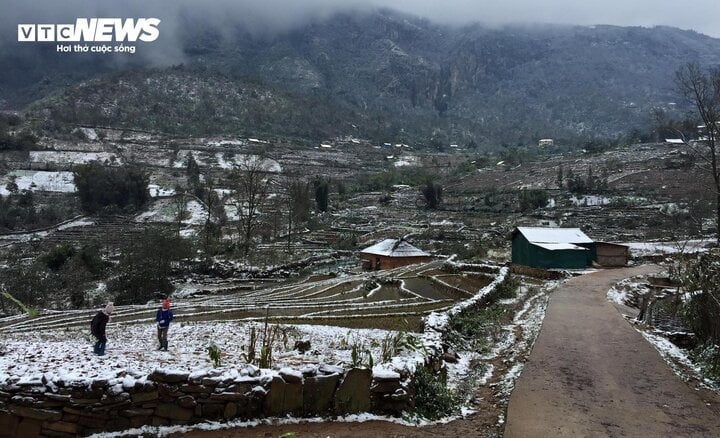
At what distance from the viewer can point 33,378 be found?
7.09 metres

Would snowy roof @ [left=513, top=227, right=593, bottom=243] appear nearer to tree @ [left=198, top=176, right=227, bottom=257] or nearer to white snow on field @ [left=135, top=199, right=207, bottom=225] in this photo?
tree @ [left=198, top=176, right=227, bottom=257]

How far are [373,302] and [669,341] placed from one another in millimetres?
10530

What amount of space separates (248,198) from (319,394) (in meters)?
50.1

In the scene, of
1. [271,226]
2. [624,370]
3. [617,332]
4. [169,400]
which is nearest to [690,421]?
[624,370]

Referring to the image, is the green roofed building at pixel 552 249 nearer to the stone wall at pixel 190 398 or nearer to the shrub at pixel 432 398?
the shrub at pixel 432 398

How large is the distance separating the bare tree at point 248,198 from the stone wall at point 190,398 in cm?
3244

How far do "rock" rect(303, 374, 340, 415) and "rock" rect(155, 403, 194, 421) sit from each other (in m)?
1.80

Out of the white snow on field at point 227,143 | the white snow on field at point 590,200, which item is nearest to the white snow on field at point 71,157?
the white snow on field at point 227,143

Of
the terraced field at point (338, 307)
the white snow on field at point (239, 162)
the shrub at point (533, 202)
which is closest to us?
the terraced field at point (338, 307)

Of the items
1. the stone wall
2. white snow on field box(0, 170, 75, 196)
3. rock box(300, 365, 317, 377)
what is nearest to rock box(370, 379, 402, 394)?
the stone wall

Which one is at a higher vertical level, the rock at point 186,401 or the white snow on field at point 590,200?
the white snow on field at point 590,200

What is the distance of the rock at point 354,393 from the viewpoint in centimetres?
748

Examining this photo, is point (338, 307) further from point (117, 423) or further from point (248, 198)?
point (248, 198)

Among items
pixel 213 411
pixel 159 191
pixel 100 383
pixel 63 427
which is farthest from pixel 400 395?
pixel 159 191
